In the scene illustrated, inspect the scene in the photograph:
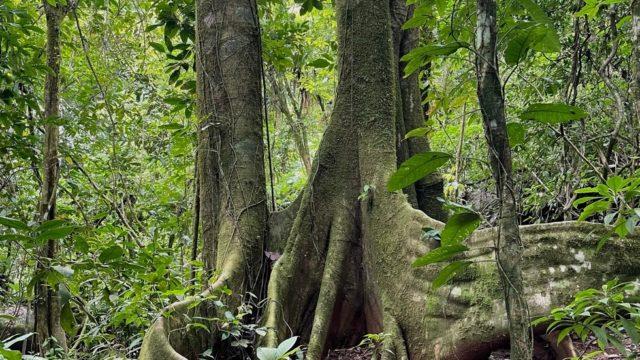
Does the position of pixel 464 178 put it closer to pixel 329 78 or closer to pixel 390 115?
pixel 329 78

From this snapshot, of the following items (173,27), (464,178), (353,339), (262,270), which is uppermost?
(173,27)

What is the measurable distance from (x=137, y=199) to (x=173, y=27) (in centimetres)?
342

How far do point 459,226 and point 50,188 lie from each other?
374cm

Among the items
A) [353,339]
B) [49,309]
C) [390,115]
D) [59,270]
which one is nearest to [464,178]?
[390,115]

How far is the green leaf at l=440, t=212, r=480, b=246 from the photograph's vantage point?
170 cm

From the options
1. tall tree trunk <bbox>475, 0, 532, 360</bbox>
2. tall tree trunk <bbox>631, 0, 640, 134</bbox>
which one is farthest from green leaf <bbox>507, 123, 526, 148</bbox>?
tall tree trunk <bbox>631, 0, 640, 134</bbox>

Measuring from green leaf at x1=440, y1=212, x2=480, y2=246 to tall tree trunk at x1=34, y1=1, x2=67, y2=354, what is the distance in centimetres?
317

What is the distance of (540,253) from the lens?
299cm

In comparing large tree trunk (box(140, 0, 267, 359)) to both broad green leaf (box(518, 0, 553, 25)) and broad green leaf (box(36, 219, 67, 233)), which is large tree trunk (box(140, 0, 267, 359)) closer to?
broad green leaf (box(36, 219, 67, 233))

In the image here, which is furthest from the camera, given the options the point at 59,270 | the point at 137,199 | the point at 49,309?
the point at 137,199

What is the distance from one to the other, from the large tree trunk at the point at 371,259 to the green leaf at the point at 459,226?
Result: 1092 mm

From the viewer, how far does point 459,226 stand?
171cm

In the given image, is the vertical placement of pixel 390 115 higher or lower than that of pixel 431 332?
higher

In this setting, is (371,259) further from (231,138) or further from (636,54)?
(636,54)
